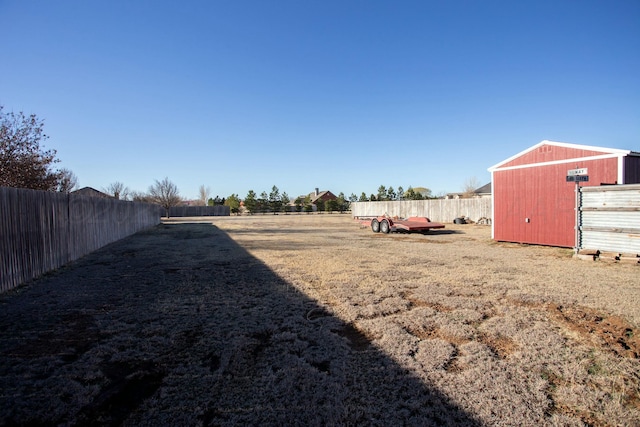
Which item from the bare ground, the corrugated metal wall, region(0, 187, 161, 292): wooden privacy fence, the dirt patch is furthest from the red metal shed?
region(0, 187, 161, 292): wooden privacy fence

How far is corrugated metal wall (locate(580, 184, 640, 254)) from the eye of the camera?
8.06 m

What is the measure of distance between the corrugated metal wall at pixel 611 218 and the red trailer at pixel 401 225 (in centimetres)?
754

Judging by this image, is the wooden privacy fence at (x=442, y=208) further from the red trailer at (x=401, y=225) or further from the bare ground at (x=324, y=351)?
the bare ground at (x=324, y=351)

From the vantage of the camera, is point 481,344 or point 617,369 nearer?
point 617,369

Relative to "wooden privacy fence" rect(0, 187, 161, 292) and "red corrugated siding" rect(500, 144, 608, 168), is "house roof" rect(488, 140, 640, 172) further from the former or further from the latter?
"wooden privacy fence" rect(0, 187, 161, 292)

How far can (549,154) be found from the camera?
1133 cm

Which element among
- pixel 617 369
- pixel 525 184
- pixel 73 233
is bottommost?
pixel 617 369

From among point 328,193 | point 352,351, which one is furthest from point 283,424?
point 328,193

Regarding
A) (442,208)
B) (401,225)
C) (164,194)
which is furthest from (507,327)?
(164,194)

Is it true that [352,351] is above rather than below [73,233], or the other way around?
below

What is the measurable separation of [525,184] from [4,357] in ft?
47.1

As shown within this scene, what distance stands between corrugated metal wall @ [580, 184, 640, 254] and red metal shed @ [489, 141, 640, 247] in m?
1.47

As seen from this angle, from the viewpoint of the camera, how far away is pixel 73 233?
370 inches

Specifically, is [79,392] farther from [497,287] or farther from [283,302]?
[497,287]
